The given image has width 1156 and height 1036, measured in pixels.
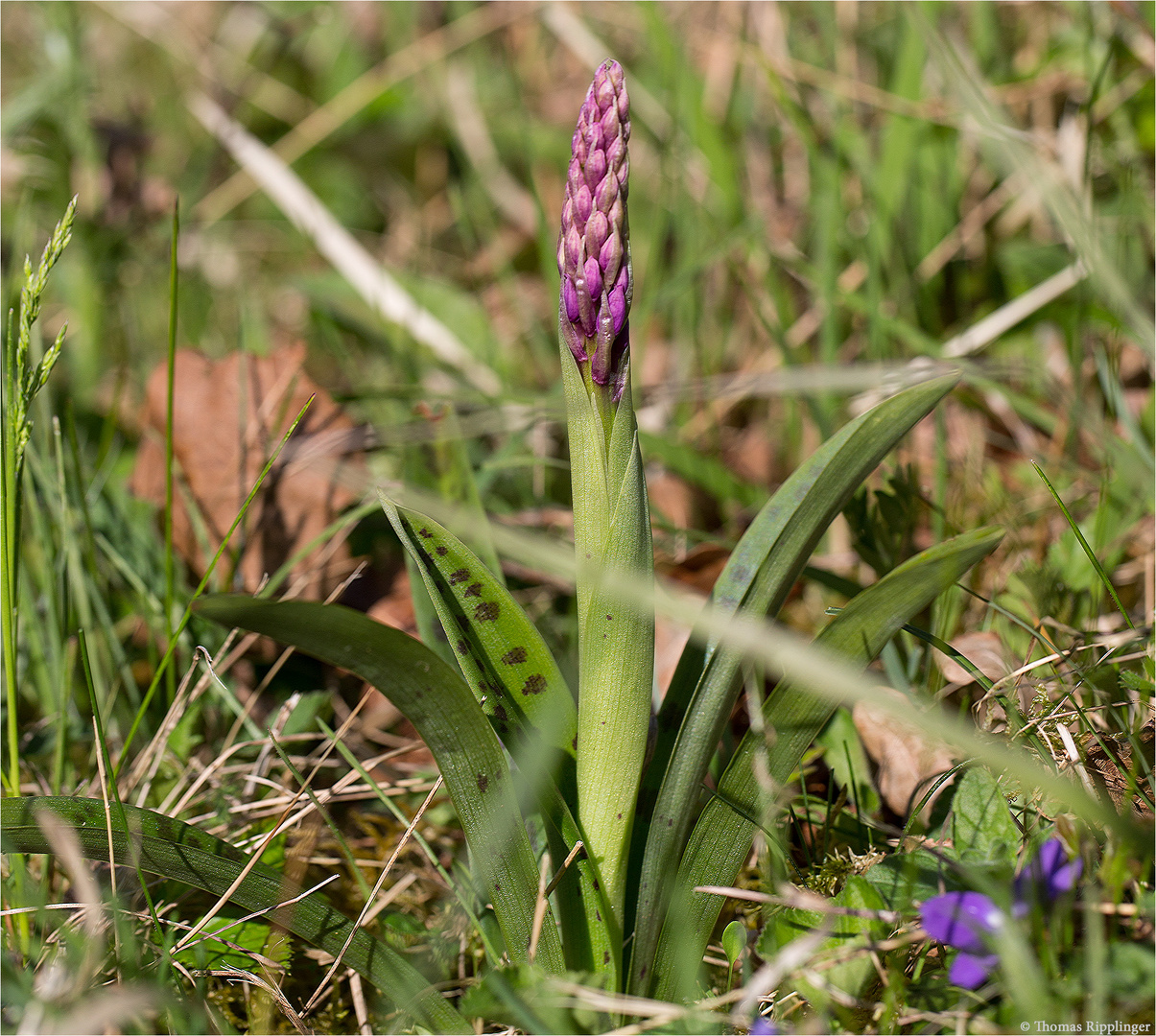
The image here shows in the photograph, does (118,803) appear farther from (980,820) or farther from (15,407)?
(980,820)

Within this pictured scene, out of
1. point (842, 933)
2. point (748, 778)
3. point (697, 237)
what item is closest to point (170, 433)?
point (748, 778)

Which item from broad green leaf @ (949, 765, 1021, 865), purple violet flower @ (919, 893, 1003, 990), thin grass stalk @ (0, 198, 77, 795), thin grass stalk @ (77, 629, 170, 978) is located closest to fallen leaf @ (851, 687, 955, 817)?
broad green leaf @ (949, 765, 1021, 865)

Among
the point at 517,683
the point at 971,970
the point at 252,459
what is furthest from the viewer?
the point at 252,459

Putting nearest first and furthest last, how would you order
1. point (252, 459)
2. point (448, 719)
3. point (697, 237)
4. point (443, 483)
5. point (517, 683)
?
point (448, 719) → point (517, 683) → point (443, 483) → point (252, 459) → point (697, 237)

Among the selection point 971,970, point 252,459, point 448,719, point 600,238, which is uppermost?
point 600,238

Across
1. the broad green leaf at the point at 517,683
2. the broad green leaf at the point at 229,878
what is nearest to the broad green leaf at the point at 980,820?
the broad green leaf at the point at 517,683

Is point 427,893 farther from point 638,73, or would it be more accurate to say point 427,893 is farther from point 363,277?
point 638,73

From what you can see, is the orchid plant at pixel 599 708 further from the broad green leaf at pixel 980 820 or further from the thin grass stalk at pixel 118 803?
the broad green leaf at pixel 980 820

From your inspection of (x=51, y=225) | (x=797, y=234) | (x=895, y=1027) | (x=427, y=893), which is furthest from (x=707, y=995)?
(x=51, y=225)

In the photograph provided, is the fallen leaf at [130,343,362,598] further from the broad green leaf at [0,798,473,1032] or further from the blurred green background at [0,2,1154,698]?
the broad green leaf at [0,798,473,1032]
